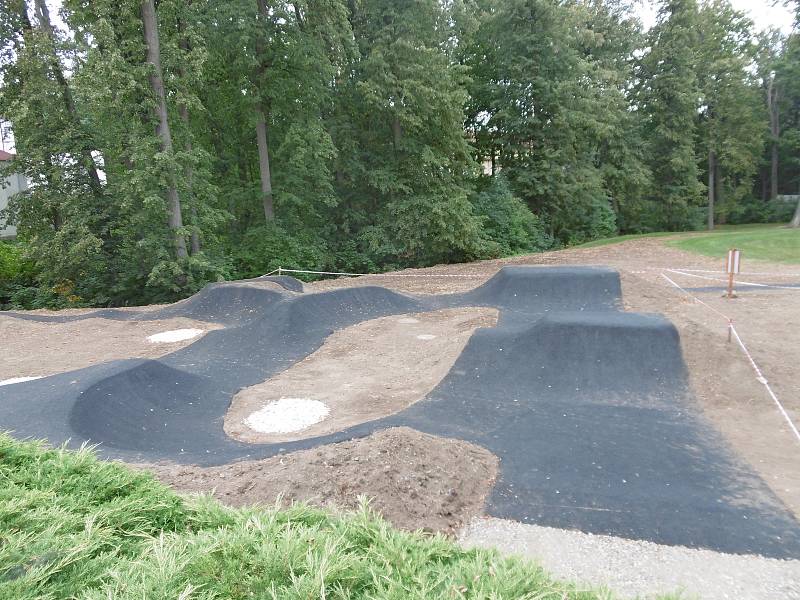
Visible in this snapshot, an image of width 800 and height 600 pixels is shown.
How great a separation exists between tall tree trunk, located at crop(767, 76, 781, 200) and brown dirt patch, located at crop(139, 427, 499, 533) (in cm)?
3977

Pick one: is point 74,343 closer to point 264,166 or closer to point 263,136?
point 264,166

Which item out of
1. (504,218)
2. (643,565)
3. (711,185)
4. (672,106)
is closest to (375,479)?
(643,565)

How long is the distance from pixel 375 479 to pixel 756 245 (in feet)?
72.8

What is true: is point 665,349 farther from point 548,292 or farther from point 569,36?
point 569,36

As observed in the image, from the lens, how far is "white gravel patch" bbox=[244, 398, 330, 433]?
25.0ft

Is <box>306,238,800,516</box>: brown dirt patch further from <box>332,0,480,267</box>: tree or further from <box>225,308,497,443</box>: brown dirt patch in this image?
<box>225,308,497,443</box>: brown dirt patch

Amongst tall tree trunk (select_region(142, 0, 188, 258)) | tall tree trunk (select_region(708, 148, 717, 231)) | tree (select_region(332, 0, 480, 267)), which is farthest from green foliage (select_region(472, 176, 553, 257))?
tall tree trunk (select_region(708, 148, 717, 231))

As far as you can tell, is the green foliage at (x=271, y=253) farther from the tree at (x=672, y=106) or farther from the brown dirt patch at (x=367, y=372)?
the tree at (x=672, y=106)

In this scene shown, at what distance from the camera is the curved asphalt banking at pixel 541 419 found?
514cm

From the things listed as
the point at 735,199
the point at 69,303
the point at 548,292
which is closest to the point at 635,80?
the point at 735,199

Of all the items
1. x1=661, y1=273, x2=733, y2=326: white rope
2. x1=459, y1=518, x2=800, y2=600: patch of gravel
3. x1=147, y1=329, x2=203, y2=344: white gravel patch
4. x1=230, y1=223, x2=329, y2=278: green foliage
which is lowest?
x1=459, y1=518, x2=800, y2=600: patch of gravel

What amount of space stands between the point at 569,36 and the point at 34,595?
2903 centimetres

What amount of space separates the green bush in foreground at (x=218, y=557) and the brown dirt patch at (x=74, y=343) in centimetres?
865

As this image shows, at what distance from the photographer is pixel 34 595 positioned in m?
2.03
